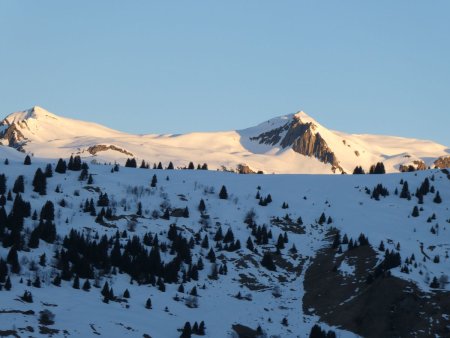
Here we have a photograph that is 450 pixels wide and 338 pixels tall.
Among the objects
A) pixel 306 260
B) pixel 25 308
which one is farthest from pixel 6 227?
pixel 306 260

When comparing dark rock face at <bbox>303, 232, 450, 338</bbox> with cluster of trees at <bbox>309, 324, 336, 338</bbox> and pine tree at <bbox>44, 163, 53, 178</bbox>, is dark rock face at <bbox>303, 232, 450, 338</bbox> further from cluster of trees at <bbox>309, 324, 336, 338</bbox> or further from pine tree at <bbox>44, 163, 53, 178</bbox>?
pine tree at <bbox>44, 163, 53, 178</bbox>

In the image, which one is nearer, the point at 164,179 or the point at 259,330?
the point at 259,330

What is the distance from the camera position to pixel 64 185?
147 metres

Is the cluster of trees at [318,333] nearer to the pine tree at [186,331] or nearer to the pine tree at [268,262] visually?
the pine tree at [186,331]

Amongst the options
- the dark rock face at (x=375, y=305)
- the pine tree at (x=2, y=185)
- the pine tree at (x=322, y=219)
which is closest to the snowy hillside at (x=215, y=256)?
the dark rock face at (x=375, y=305)

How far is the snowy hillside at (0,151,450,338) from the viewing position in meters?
94.8

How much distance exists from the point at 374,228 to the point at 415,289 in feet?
112

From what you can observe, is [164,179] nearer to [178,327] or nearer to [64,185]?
[64,185]

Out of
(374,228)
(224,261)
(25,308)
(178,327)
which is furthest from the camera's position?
(374,228)

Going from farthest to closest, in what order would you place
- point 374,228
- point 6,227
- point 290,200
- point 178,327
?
1. point 290,200
2. point 374,228
3. point 6,227
4. point 178,327

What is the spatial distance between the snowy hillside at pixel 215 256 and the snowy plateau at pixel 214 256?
25 cm

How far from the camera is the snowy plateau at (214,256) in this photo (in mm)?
94250

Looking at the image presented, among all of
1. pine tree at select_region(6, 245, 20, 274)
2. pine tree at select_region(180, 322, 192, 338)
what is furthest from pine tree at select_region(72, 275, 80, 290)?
pine tree at select_region(180, 322, 192, 338)

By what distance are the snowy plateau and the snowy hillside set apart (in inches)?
10.0
